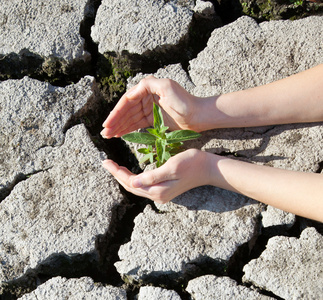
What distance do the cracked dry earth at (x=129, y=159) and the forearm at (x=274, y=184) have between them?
107mm

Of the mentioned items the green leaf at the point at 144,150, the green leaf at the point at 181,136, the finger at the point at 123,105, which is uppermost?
the finger at the point at 123,105

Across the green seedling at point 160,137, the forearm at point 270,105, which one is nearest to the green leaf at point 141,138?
the green seedling at point 160,137

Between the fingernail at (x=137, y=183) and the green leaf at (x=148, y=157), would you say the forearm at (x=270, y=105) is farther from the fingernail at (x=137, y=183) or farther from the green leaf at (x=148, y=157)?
the fingernail at (x=137, y=183)

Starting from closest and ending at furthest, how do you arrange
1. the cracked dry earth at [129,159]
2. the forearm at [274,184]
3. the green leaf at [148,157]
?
the forearm at [274,184]
the cracked dry earth at [129,159]
the green leaf at [148,157]

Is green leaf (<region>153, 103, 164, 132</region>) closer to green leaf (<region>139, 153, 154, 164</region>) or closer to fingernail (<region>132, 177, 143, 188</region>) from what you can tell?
green leaf (<region>139, 153, 154, 164</region>)

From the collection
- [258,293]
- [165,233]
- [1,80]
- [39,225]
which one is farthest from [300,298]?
[1,80]

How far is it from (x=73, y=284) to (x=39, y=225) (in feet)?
0.99

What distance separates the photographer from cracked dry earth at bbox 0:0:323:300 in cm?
183

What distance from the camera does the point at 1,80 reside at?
2.46m

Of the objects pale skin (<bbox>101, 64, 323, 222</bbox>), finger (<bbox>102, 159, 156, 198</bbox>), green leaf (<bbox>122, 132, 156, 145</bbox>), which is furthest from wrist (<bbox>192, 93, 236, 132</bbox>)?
finger (<bbox>102, 159, 156, 198</bbox>)

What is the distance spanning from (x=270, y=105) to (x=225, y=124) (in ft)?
0.71

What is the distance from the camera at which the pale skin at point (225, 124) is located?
177 centimetres

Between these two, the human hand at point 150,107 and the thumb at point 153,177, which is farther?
the human hand at point 150,107

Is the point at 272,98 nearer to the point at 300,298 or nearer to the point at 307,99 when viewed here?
the point at 307,99
